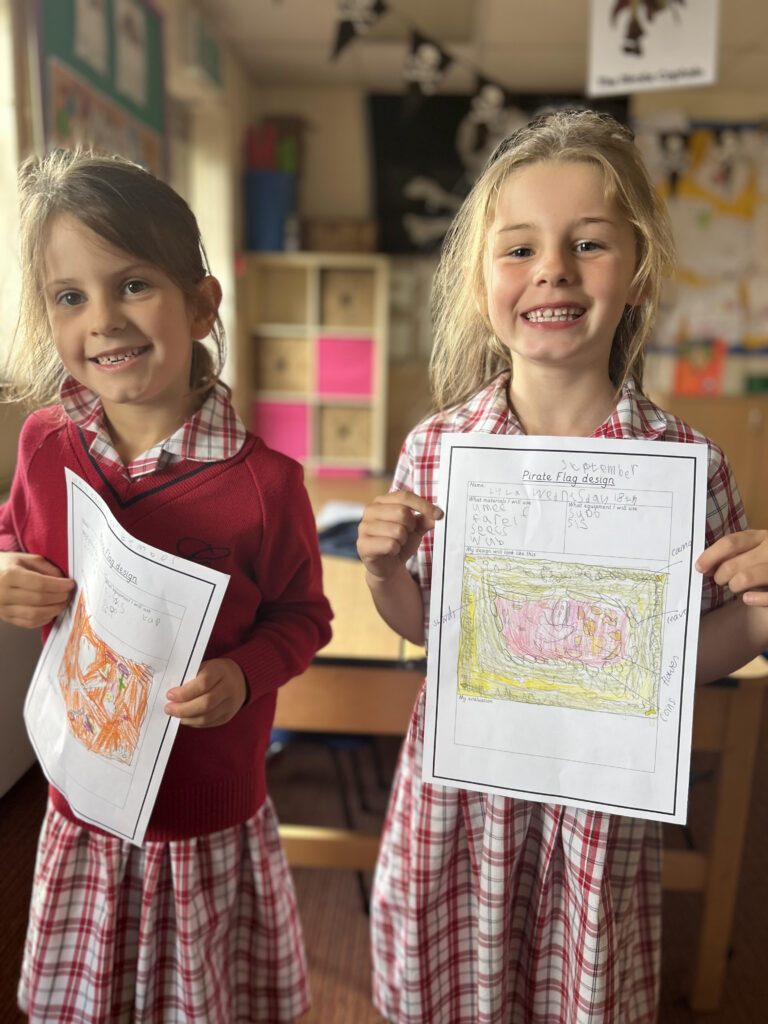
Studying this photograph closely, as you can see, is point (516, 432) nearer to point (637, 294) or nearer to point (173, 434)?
point (637, 294)

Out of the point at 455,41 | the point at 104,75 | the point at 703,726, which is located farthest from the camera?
the point at 455,41

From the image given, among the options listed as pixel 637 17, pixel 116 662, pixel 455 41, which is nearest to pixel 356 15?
pixel 637 17

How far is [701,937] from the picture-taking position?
1195 millimetres

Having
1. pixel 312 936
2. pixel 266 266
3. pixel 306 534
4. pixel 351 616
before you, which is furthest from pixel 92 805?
pixel 266 266

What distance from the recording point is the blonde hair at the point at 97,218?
0.65 meters

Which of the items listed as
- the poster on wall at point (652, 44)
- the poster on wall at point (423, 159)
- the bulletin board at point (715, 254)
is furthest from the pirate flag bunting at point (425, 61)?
the bulletin board at point (715, 254)

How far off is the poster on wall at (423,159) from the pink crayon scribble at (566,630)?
401cm

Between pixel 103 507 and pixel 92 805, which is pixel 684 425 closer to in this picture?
pixel 103 507

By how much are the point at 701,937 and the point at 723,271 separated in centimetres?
380

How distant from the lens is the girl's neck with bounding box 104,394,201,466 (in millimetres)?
737

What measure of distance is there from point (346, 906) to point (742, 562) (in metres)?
1.29

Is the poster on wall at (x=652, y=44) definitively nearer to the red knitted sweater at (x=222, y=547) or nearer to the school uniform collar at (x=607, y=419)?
the school uniform collar at (x=607, y=419)

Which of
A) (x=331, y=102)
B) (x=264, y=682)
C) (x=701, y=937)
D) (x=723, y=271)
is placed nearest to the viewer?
(x=264, y=682)

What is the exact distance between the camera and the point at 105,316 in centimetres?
64
